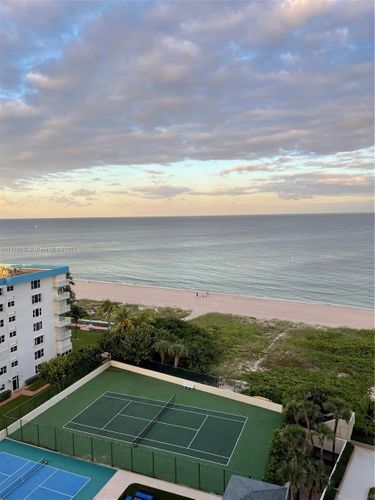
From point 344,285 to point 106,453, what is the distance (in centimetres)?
7888

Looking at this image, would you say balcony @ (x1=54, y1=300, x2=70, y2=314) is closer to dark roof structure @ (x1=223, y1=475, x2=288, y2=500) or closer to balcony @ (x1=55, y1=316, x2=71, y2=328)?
balcony @ (x1=55, y1=316, x2=71, y2=328)

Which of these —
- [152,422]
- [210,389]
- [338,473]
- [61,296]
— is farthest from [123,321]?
[338,473]

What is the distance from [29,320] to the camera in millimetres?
38094

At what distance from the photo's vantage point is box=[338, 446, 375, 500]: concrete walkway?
23.1 meters

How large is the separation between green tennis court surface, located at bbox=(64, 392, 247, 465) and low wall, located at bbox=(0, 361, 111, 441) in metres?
2.83

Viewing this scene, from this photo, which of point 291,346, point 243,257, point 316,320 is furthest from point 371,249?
point 291,346

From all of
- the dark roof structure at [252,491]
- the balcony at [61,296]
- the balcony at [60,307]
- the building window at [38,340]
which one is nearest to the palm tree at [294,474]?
the dark roof structure at [252,491]

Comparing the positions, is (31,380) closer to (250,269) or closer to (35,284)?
(35,284)

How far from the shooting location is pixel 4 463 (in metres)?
25.5

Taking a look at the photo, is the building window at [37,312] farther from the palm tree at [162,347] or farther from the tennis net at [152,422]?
the tennis net at [152,422]

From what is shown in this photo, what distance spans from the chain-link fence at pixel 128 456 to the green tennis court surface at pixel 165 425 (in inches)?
36.4

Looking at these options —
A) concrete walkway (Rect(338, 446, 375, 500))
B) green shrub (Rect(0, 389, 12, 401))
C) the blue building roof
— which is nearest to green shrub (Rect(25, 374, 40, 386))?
green shrub (Rect(0, 389, 12, 401))

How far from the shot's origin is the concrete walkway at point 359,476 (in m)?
23.1

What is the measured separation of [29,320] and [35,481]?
16967mm
